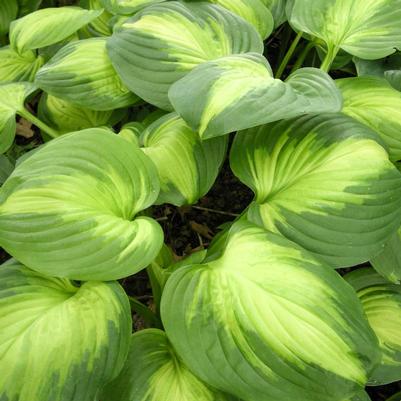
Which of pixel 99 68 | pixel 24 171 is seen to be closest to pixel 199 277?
pixel 24 171

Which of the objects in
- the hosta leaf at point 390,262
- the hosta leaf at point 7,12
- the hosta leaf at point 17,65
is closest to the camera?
Result: the hosta leaf at point 390,262

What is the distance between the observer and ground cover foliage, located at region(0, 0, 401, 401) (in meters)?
0.69

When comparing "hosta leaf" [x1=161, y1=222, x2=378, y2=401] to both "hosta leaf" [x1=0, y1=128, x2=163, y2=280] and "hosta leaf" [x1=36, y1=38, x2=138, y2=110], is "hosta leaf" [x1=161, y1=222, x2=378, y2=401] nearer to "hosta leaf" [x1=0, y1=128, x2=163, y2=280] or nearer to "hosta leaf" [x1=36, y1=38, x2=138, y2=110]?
"hosta leaf" [x1=0, y1=128, x2=163, y2=280]

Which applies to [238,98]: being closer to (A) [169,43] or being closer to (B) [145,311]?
(A) [169,43]

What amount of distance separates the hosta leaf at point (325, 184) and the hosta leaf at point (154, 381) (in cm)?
28

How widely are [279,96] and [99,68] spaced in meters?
0.50

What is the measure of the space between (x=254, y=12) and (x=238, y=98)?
1.61 feet

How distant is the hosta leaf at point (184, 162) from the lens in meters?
0.93

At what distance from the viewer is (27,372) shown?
69 centimetres

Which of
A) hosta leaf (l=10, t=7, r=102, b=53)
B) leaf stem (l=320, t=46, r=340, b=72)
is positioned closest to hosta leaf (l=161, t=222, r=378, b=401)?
leaf stem (l=320, t=46, r=340, b=72)

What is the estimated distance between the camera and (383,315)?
3.00ft

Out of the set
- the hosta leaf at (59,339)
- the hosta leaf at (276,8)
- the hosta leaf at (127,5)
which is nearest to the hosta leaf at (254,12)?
the hosta leaf at (276,8)

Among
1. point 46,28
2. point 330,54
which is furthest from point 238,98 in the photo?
point 46,28

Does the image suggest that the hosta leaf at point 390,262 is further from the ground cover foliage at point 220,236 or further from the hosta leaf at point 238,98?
the hosta leaf at point 238,98
